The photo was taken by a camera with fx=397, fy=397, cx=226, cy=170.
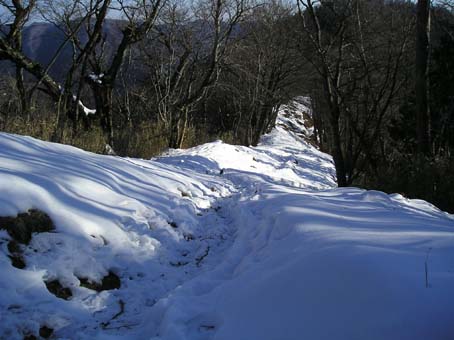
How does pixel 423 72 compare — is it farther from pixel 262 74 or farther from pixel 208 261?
A: pixel 262 74

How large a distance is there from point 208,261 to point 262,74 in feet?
52.9

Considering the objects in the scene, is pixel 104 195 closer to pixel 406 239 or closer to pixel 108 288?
pixel 108 288

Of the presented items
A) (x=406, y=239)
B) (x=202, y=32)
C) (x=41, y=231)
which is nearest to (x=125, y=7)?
(x=202, y=32)

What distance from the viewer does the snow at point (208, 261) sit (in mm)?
1844

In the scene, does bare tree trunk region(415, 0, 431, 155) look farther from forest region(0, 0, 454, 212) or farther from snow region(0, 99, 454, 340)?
snow region(0, 99, 454, 340)

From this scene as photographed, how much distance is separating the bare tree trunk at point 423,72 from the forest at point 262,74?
2 cm

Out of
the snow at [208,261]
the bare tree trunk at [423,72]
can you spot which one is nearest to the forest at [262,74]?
the bare tree trunk at [423,72]

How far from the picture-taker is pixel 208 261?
3.53 metres

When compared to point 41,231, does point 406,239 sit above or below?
above

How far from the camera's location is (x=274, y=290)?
224 centimetres

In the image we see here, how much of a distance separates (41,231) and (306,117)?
34.5 metres

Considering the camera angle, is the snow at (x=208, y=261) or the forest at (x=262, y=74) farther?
the forest at (x=262, y=74)

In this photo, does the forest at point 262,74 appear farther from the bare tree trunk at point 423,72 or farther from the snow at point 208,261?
the snow at point 208,261

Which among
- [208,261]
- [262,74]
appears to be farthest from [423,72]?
[262,74]
